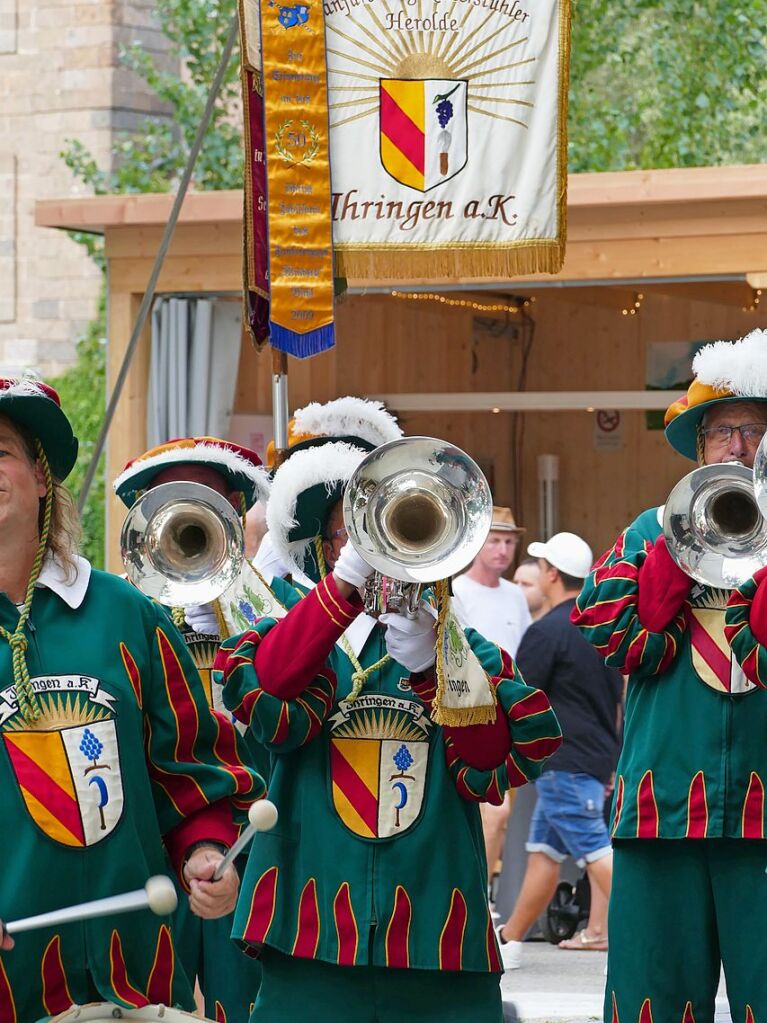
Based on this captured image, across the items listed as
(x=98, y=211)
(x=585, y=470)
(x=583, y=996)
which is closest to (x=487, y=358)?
(x=585, y=470)

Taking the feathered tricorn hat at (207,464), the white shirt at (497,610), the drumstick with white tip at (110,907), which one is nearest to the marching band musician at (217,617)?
the feathered tricorn hat at (207,464)

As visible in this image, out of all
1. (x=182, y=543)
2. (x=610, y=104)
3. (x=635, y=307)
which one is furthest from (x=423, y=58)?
(x=610, y=104)

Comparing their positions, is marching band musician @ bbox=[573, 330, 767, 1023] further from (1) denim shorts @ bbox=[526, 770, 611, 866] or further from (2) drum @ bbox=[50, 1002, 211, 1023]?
(1) denim shorts @ bbox=[526, 770, 611, 866]

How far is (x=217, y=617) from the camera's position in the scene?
16.1 feet

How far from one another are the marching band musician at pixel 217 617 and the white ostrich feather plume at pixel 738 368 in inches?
49.2

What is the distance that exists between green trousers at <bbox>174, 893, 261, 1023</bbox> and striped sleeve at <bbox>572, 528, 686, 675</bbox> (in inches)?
47.7

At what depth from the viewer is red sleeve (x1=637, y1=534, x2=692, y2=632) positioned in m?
4.17

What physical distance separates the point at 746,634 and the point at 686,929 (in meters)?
0.72

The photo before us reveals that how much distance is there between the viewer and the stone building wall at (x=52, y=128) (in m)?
18.2

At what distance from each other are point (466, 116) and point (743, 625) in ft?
8.32

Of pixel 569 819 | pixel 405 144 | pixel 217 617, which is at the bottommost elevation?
pixel 569 819

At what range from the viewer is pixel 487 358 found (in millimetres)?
15328

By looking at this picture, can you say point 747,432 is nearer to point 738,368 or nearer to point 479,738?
point 738,368

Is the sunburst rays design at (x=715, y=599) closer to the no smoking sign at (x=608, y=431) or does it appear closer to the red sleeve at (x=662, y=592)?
the red sleeve at (x=662, y=592)
